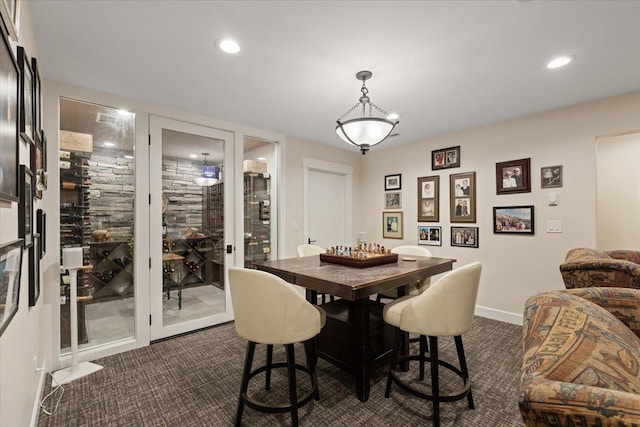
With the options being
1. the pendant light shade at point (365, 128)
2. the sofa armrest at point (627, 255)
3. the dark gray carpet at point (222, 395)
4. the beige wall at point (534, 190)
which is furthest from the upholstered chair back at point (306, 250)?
the sofa armrest at point (627, 255)

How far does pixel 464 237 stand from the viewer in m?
4.02

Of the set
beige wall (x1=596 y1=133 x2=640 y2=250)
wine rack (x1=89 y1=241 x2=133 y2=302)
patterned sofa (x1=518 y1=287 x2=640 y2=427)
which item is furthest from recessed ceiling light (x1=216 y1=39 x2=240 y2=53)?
beige wall (x1=596 y1=133 x2=640 y2=250)

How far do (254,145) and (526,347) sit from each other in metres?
3.70

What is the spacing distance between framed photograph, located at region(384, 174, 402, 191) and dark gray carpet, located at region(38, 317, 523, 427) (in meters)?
2.54

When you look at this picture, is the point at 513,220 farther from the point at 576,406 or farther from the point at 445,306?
the point at 576,406

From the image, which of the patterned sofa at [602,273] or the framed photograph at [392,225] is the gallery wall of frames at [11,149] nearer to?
the patterned sofa at [602,273]

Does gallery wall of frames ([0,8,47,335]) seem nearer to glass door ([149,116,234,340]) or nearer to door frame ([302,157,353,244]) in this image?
glass door ([149,116,234,340])

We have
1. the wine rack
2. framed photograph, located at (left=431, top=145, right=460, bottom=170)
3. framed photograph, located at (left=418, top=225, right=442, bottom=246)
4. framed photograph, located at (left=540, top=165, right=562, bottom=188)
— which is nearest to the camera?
the wine rack

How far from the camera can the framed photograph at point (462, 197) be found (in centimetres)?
394

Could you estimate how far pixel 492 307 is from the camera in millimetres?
3779

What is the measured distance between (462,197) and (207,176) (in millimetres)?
3354

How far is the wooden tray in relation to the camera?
238cm

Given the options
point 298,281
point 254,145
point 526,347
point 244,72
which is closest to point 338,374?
point 298,281

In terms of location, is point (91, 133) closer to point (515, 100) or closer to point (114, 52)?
point (114, 52)
